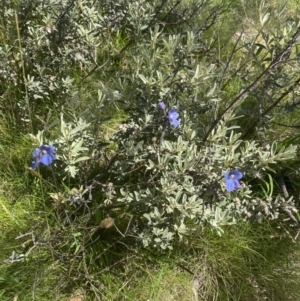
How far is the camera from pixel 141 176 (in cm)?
189

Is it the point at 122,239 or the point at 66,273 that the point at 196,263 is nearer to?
the point at 122,239

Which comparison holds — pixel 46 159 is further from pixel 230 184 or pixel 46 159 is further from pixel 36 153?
pixel 230 184

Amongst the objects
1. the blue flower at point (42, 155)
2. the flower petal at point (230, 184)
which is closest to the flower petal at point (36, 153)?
the blue flower at point (42, 155)

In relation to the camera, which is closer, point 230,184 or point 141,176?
point 230,184

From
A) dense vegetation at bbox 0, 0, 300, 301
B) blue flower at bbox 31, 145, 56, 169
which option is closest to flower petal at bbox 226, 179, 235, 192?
dense vegetation at bbox 0, 0, 300, 301

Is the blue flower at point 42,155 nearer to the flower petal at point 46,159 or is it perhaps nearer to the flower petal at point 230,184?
the flower petal at point 46,159

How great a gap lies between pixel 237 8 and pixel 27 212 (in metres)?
2.08

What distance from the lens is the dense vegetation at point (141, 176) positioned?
1689mm

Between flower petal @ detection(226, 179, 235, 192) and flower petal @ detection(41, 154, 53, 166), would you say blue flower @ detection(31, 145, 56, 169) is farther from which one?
flower petal @ detection(226, 179, 235, 192)

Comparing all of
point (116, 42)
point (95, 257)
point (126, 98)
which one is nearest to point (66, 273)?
point (95, 257)

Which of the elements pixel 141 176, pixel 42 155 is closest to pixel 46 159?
pixel 42 155

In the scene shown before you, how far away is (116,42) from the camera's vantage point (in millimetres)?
2566

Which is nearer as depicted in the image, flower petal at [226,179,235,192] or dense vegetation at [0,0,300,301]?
flower petal at [226,179,235,192]

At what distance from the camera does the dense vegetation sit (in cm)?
169
